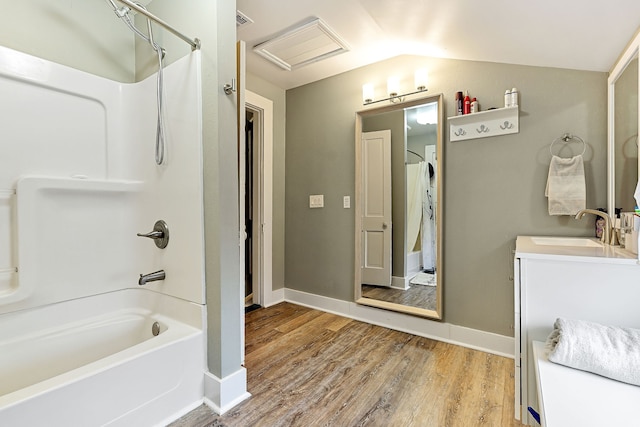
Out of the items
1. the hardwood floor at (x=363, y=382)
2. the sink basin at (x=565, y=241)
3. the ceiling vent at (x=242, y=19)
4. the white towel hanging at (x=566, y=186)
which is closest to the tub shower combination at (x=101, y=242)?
the hardwood floor at (x=363, y=382)

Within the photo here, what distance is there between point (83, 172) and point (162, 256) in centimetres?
67

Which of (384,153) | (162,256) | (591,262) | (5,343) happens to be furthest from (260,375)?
(384,153)

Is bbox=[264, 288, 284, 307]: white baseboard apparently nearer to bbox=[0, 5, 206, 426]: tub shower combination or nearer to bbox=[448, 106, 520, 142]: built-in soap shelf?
bbox=[0, 5, 206, 426]: tub shower combination

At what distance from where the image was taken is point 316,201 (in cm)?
305

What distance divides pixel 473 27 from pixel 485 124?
2.10 feet

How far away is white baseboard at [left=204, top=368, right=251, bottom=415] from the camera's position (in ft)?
4.95

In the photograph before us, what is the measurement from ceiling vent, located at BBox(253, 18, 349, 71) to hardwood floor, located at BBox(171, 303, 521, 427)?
2.30 metres

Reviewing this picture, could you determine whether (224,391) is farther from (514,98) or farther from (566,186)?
(514,98)

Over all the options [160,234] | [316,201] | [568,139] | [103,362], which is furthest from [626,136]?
[103,362]

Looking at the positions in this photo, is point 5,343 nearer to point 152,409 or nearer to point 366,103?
point 152,409

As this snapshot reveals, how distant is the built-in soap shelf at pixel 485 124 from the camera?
200 centimetres

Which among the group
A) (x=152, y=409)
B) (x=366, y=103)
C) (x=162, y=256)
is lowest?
(x=152, y=409)

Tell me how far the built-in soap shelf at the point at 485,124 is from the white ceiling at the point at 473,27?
13.2 inches

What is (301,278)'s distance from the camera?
317cm
